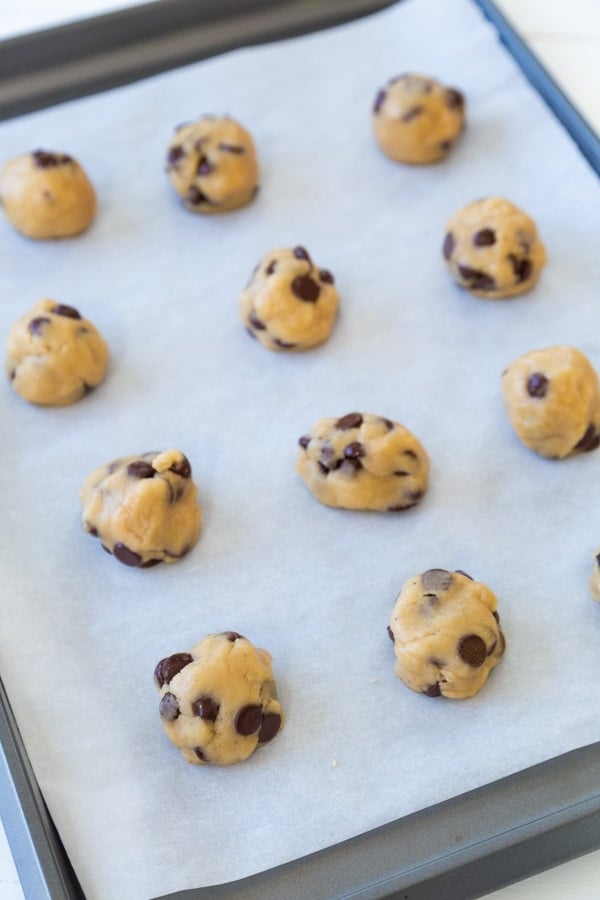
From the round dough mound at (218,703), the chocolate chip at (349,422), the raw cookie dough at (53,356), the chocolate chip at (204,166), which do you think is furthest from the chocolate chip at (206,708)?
the chocolate chip at (204,166)

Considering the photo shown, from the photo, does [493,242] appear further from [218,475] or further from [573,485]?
[218,475]

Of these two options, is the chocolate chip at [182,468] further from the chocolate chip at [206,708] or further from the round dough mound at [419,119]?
the round dough mound at [419,119]

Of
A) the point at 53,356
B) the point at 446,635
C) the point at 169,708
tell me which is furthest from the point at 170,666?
the point at 53,356

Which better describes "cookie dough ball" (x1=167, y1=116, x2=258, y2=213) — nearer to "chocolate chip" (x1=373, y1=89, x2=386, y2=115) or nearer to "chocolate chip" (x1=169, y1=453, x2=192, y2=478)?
"chocolate chip" (x1=373, y1=89, x2=386, y2=115)

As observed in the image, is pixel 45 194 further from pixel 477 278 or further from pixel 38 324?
pixel 477 278

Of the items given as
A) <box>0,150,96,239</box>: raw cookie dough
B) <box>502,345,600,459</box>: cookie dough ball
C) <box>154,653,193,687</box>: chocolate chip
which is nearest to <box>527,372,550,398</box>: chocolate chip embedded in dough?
<box>502,345,600,459</box>: cookie dough ball

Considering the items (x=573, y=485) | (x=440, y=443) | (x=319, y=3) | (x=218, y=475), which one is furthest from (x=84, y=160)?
(x=573, y=485)
